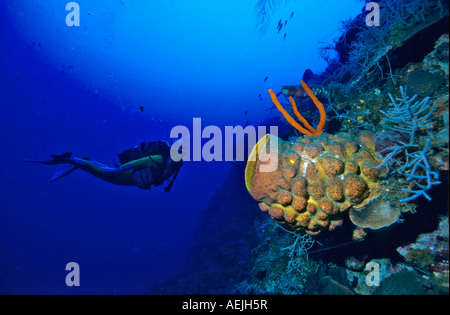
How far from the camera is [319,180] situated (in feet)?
7.73

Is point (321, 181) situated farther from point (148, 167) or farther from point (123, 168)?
point (123, 168)

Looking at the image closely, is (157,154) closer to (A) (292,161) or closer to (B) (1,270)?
(A) (292,161)

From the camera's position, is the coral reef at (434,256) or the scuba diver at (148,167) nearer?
the coral reef at (434,256)

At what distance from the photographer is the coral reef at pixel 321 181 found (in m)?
2.28

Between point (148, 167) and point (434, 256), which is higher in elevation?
point (148, 167)

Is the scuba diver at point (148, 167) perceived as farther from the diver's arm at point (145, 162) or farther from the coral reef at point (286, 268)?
the coral reef at point (286, 268)

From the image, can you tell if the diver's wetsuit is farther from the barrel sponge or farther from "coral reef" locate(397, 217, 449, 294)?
"coral reef" locate(397, 217, 449, 294)

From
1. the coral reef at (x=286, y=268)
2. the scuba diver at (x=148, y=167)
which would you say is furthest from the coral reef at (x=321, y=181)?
the scuba diver at (x=148, y=167)

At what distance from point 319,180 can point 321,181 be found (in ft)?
0.09

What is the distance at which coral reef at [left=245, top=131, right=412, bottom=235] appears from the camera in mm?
2283

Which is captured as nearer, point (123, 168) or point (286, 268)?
point (286, 268)

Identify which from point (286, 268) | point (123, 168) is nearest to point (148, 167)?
point (123, 168)
